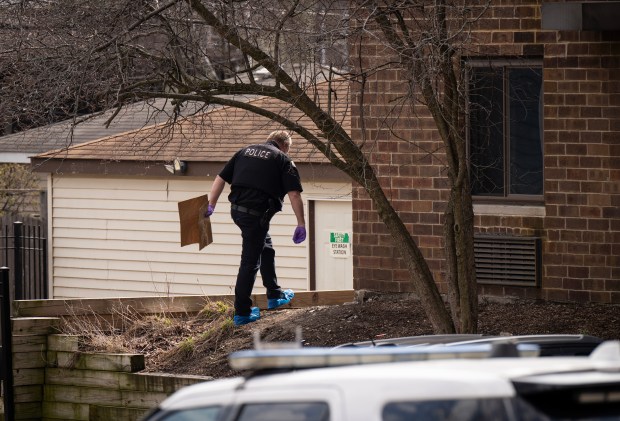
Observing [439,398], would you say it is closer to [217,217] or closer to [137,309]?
[137,309]

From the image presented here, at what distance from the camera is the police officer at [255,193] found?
10.8 metres

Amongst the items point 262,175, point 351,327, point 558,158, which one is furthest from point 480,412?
point 558,158

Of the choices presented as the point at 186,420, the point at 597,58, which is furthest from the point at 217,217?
the point at 186,420

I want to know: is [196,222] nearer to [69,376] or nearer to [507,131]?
[69,376]

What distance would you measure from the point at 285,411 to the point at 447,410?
562mm

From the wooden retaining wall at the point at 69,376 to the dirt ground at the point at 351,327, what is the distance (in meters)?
0.34

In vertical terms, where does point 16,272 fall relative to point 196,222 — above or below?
below

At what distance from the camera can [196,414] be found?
4152 mm

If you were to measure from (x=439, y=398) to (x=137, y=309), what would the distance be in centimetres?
883

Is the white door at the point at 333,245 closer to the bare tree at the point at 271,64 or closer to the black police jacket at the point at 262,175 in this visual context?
the black police jacket at the point at 262,175

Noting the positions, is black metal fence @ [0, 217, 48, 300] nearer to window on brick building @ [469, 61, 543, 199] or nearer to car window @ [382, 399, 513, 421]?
window on brick building @ [469, 61, 543, 199]

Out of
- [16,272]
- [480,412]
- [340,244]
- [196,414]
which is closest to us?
[480,412]

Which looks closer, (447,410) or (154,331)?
(447,410)

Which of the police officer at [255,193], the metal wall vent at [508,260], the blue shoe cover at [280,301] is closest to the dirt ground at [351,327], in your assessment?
the blue shoe cover at [280,301]
